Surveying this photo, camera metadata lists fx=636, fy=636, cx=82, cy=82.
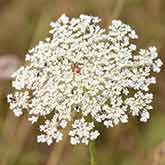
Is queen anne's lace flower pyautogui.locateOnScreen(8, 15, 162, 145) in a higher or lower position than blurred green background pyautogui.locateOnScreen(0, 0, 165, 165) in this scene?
lower

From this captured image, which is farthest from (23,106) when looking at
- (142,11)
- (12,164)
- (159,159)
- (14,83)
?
(142,11)

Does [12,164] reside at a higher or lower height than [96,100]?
higher

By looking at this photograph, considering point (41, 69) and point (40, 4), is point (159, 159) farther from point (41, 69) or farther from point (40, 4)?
point (40, 4)

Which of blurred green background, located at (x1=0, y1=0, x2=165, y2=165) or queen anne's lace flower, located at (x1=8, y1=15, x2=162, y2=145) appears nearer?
queen anne's lace flower, located at (x1=8, y1=15, x2=162, y2=145)

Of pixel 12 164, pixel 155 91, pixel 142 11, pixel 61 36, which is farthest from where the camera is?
pixel 142 11

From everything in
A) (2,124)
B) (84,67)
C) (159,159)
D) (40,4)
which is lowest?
(159,159)
